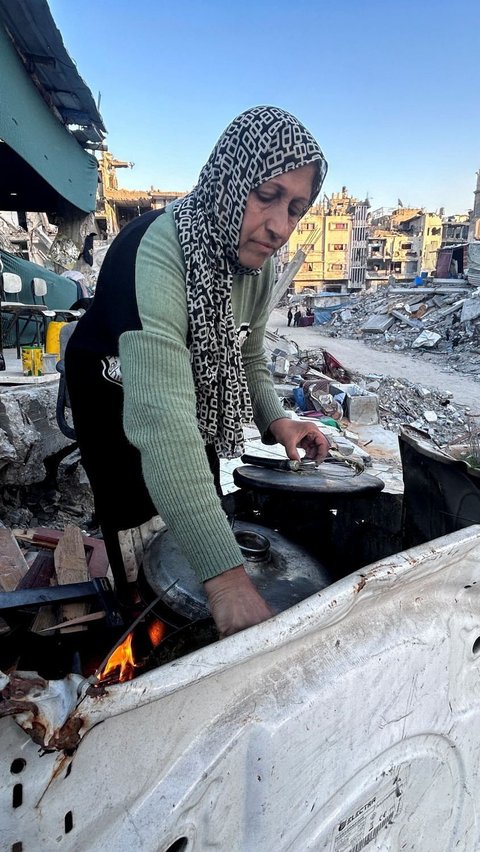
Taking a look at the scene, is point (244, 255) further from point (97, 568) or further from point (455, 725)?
point (97, 568)

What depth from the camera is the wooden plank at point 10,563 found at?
7.73ft

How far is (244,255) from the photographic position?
4.35 ft

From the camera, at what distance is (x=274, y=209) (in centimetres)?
126

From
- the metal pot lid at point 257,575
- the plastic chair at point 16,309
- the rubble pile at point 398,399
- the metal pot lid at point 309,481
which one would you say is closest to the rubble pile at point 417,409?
the rubble pile at point 398,399

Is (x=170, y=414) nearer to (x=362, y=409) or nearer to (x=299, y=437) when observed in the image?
(x=299, y=437)

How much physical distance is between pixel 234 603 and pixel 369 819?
2.08 feet

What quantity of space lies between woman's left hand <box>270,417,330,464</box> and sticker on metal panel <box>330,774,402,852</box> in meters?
0.95

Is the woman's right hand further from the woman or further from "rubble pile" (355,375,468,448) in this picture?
"rubble pile" (355,375,468,448)

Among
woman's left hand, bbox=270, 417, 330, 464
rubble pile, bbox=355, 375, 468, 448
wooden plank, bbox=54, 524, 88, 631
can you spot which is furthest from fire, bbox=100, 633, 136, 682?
rubble pile, bbox=355, 375, 468, 448

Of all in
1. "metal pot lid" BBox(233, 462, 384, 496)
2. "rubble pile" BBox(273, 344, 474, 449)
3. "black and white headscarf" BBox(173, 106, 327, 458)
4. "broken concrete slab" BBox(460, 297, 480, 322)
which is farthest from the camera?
"broken concrete slab" BBox(460, 297, 480, 322)

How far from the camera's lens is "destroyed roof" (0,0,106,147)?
5.59 metres

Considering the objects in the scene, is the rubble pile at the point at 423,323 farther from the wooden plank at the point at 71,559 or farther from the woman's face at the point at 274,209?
the woman's face at the point at 274,209

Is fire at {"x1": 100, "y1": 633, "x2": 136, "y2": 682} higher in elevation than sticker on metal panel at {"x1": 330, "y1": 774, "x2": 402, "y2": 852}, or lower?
higher

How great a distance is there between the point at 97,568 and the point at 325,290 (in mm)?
53482
